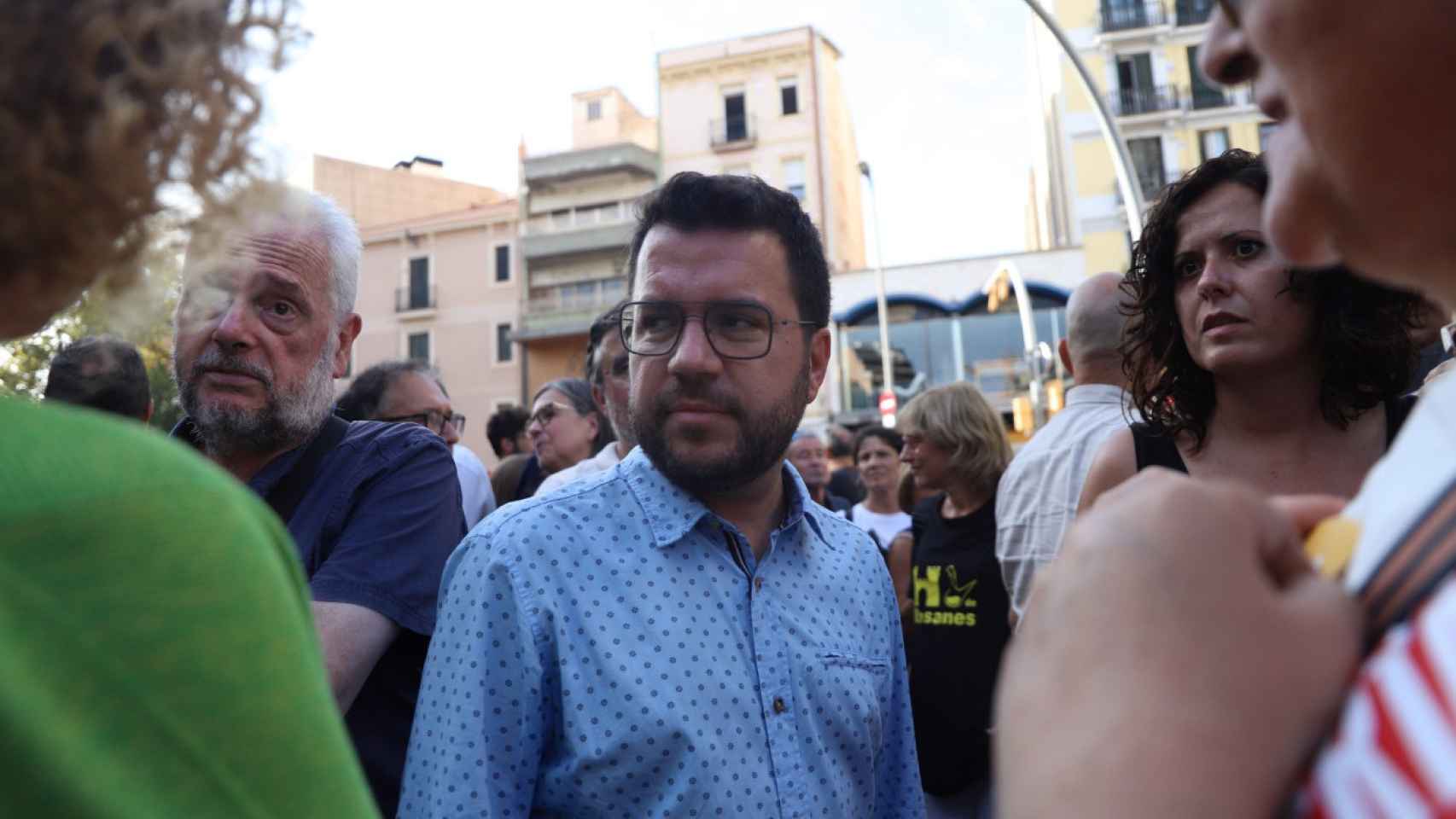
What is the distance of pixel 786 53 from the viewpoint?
3325cm

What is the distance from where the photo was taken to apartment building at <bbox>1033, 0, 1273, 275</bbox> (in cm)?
3006

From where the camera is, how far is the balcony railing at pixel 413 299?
35812mm

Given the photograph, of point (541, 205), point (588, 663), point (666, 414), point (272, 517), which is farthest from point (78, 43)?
point (541, 205)

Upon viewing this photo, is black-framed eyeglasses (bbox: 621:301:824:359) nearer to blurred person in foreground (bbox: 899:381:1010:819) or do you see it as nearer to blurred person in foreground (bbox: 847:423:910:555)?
blurred person in foreground (bbox: 899:381:1010:819)

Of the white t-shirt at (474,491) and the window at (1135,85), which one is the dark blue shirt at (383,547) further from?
the window at (1135,85)

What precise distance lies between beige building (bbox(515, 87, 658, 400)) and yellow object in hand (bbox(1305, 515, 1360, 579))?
32381 millimetres

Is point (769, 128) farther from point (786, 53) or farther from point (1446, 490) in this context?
point (1446, 490)

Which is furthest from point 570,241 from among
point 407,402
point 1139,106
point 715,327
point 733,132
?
point 715,327

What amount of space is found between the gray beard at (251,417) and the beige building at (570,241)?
99.5ft

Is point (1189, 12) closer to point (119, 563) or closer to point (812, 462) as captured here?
point (812, 462)

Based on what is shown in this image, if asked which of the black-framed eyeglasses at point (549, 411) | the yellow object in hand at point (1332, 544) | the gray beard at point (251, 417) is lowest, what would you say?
the yellow object in hand at point (1332, 544)

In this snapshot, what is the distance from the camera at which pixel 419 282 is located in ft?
119

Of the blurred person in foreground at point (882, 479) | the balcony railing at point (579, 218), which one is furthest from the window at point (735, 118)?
the blurred person in foreground at point (882, 479)

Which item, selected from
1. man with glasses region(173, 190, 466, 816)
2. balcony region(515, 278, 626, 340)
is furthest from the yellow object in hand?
balcony region(515, 278, 626, 340)
